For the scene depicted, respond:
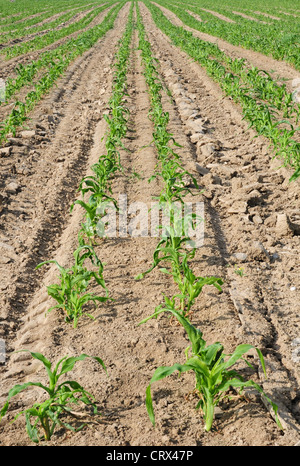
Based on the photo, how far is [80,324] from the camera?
344 cm

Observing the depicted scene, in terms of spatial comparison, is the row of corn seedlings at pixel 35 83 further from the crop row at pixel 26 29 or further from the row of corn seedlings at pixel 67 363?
the crop row at pixel 26 29

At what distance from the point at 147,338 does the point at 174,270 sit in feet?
2.75

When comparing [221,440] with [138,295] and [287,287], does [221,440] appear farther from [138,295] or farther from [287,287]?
[287,287]

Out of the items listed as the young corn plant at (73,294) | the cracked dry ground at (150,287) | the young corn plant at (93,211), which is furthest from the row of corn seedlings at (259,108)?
the young corn plant at (73,294)

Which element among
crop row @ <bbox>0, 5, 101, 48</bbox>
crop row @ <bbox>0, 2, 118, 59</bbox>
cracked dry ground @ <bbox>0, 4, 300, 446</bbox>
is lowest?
cracked dry ground @ <bbox>0, 4, 300, 446</bbox>

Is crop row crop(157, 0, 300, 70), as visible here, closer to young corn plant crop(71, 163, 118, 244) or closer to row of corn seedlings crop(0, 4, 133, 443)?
young corn plant crop(71, 163, 118, 244)

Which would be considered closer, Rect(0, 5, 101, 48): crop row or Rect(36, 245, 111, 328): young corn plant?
Rect(36, 245, 111, 328): young corn plant

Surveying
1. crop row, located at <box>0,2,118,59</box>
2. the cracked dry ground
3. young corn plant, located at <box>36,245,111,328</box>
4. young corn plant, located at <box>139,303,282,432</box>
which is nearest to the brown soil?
the cracked dry ground

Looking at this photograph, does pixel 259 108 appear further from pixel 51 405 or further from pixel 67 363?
pixel 51 405

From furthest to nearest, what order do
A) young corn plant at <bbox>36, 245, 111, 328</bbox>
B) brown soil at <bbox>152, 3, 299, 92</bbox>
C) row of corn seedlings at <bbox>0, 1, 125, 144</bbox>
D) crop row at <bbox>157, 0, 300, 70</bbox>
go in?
A: crop row at <bbox>157, 0, 300, 70</bbox>, brown soil at <bbox>152, 3, 299, 92</bbox>, row of corn seedlings at <bbox>0, 1, 125, 144</bbox>, young corn plant at <bbox>36, 245, 111, 328</bbox>

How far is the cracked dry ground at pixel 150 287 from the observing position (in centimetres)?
258

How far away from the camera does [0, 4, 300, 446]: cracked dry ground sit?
102 inches

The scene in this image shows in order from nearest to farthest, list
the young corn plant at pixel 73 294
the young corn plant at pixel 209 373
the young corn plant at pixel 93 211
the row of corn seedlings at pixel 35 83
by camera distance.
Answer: the young corn plant at pixel 209 373 < the young corn plant at pixel 73 294 < the young corn plant at pixel 93 211 < the row of corn seedlings at pixel 35 83

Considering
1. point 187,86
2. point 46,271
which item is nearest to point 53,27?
point 187,86
